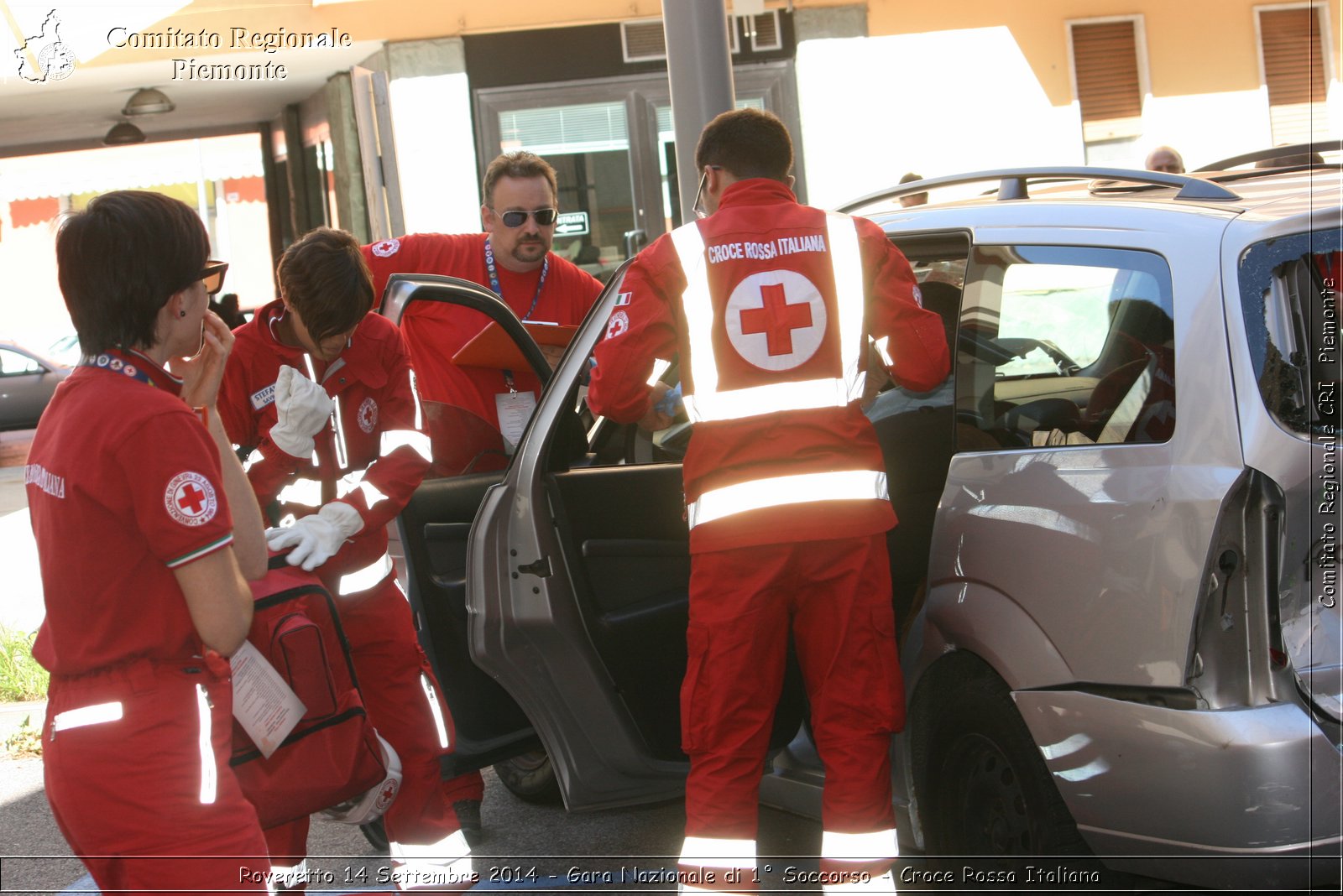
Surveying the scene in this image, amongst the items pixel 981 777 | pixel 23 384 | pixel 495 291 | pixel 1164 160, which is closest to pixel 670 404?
pixel 981 777

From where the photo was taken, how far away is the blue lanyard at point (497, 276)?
5.01 metres

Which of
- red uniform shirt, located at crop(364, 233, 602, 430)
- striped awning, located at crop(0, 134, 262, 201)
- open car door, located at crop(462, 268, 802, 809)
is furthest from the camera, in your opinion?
striped awning, located at crop(0, 134, 262, 201)

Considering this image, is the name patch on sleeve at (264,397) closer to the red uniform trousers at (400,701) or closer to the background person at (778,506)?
the red uniform trousers at (400,701)

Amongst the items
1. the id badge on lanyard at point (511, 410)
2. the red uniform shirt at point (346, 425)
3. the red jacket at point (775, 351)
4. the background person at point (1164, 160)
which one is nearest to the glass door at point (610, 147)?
the background person at point (1164, 160)

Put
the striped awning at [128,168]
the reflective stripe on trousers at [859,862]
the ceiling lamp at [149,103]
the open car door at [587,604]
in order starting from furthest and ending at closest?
the striped awning at [128,168] < the ceiling lamp at [149,103] < the open car door at [587,604] < the reflective stripe on trousers at [859,862]

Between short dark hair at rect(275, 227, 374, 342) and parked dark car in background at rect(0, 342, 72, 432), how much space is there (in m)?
16.4

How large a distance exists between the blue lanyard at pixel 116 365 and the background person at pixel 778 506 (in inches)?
44.1

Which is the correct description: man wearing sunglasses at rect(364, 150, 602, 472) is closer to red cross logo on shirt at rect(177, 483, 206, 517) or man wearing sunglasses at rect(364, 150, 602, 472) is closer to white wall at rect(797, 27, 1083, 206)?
red cross logo on shirt at rect(177, 483, 206, 517)

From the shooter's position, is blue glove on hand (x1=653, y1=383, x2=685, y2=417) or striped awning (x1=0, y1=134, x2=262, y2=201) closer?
blue glove on hand (x1=653, y1=383, x2=685, y2=417)

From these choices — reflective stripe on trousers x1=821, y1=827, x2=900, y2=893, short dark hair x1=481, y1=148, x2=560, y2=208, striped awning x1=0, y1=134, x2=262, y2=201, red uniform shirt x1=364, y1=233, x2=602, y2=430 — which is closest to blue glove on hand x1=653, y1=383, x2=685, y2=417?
reflective stripe on trousers x1=821, y1=827, x2=900, y2=893

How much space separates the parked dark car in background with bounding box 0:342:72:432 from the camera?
18.3 meters

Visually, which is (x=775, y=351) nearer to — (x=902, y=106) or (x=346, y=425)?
(x=346, y=425)

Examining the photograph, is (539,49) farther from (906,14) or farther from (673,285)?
(673,285)

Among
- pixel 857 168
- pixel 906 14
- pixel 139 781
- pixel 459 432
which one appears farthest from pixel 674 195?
pixel 139 781
